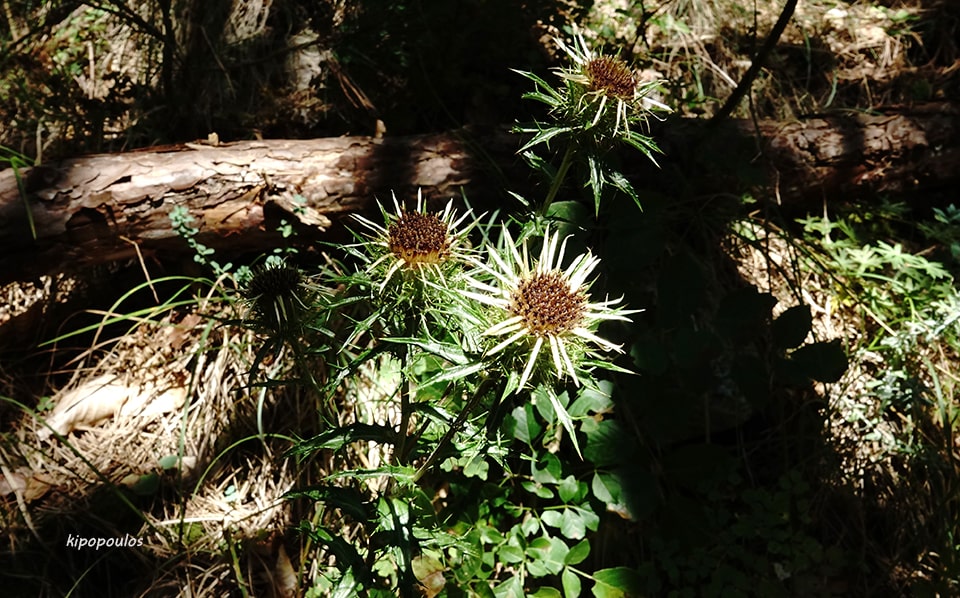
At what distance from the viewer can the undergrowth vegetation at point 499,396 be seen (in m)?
1.54

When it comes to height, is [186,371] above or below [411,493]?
below

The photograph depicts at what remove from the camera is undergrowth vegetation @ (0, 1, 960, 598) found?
1.54m

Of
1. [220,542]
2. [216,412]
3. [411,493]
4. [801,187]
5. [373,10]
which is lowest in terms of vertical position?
[220,542]

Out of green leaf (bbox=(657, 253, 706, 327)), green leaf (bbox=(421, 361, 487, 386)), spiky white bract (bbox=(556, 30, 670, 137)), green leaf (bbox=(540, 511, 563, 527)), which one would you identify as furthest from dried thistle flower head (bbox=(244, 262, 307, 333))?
green leaf (bbox=(657, 253, 706, 327))

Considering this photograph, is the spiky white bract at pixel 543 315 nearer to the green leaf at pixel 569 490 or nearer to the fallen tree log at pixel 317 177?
the green leaf at pixel 569 490

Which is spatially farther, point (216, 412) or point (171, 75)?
point (171, 75)

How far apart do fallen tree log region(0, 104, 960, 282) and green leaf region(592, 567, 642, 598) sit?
1283 millimetres

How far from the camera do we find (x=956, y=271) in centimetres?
283

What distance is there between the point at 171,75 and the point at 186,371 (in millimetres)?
1325

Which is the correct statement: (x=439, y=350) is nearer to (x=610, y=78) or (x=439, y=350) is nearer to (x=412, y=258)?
(x=412, y=258)

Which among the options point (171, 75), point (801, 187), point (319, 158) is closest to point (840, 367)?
A: point (801, 187)

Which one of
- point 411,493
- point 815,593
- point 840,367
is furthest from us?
point 815,593

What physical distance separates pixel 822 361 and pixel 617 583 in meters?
0.92

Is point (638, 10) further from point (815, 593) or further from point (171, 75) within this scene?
point (815, 593)
